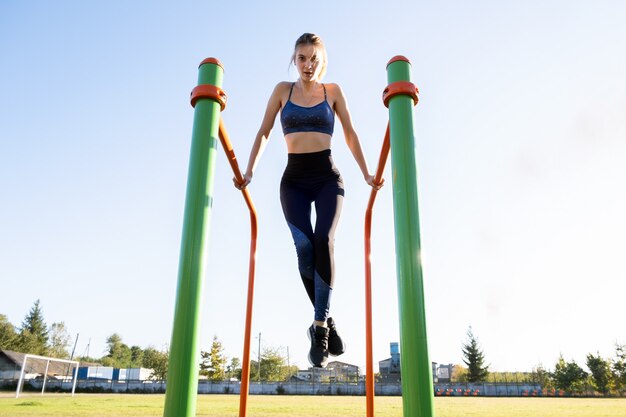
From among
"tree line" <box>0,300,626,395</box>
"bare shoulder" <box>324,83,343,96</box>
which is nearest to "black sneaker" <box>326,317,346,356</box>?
"bare shoulder" <box>324,83,343,96</box>

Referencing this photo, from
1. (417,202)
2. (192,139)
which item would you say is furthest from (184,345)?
(417,202)

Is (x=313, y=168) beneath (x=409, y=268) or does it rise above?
above

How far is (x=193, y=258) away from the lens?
138cm

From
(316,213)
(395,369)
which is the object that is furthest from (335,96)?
(395,369)

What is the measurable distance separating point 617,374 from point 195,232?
142 ft

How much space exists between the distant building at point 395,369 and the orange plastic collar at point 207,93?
117 feet

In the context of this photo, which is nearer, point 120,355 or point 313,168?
point 313,168

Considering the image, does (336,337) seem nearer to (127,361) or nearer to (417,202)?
(417,202)

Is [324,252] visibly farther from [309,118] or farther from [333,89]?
[333,89]

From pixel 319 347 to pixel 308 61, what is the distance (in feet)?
5.12

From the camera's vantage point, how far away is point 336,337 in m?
2.45

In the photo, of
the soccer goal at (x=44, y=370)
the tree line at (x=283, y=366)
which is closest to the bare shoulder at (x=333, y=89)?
the tree line at (x=283, y=366)

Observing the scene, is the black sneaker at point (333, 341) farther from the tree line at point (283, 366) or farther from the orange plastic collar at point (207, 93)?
the tree line at point (283, 366)

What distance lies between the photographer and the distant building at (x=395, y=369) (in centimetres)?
3694
